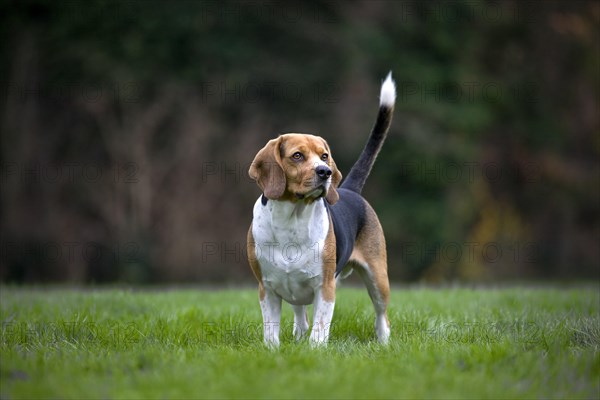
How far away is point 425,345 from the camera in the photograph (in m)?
5.68

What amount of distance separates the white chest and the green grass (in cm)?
53

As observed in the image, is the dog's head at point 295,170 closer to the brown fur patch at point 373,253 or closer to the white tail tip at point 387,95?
the brown fur patch at point 373,253

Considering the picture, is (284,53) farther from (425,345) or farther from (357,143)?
(425,345)

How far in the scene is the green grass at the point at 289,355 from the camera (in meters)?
4.45

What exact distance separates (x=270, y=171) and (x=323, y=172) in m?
0.46

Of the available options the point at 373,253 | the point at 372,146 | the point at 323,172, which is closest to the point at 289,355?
the point at 323,172

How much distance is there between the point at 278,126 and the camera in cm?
2123

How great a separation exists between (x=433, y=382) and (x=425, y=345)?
1075 millimetres

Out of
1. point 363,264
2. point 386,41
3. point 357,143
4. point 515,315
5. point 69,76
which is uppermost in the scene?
point 386,41

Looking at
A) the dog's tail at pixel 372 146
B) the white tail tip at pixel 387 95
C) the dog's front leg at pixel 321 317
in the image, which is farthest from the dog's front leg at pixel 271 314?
the white tail tip at pixel 387 95

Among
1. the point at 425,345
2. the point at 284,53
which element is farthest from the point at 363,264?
the point at 284,53

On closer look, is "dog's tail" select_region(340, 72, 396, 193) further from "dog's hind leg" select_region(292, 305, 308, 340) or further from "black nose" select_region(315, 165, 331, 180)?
"black nose" select_region(315, 165, 331, 180)

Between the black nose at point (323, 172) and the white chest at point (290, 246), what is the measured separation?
1.21ft

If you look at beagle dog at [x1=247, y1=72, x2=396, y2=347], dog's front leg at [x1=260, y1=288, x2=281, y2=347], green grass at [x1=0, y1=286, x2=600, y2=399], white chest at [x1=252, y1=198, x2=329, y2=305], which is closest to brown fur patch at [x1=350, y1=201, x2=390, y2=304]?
green grass at [x1=0, y1=286, x2=600, y2=399]
